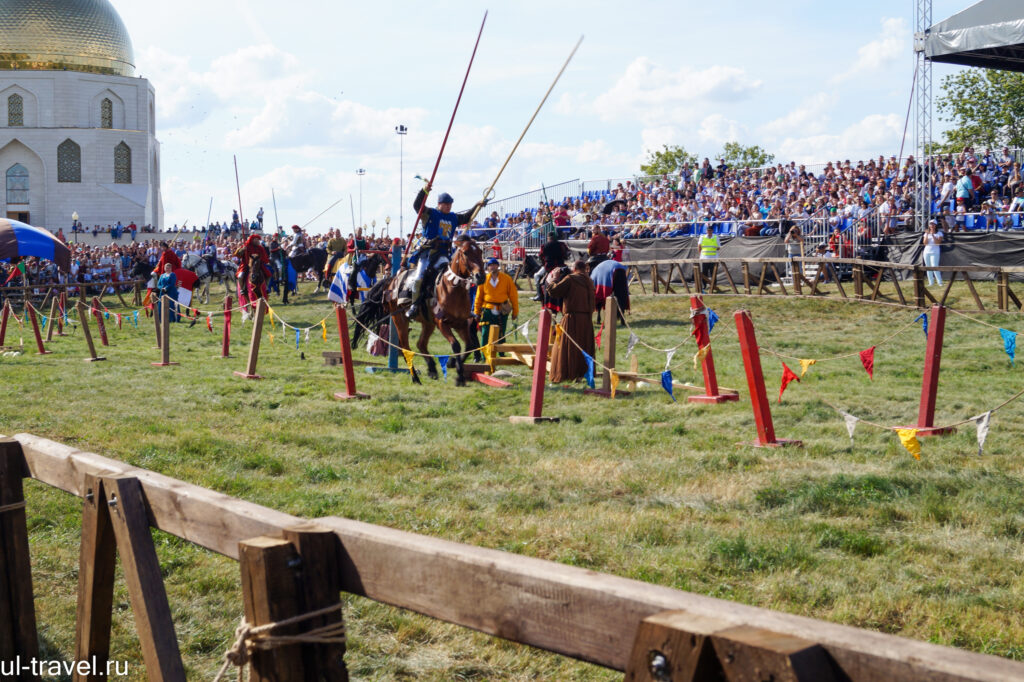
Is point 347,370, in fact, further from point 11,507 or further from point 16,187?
point 16,187

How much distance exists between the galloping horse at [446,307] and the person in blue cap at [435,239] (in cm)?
23

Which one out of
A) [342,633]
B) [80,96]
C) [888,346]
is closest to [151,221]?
[80,96]

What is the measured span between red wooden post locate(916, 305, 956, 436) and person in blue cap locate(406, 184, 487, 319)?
7269mm

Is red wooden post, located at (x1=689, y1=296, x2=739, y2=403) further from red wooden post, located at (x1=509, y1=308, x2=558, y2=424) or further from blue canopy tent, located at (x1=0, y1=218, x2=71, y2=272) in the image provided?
blue canopy tent, located at (x1=0, y1=218, x2=71, y2=272)

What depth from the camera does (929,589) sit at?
212 inches

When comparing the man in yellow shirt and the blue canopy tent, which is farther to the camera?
the blue canopy tent

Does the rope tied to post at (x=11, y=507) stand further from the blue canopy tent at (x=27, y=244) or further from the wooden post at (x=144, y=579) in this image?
the blue canopy tent at (x=27, y=244)

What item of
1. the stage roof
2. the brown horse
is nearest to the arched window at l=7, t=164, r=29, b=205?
the brown horse

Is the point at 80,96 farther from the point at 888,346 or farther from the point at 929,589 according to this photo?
the point at 929,589

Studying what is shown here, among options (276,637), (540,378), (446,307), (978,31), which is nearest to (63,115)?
(978,31)

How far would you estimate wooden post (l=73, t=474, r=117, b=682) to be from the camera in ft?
12.1

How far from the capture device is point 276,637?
8.88 ft

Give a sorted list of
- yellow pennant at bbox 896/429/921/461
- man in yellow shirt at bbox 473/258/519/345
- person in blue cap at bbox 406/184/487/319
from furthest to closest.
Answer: man in yellow shirt at bbox 473/258/519/345 → person in blue cap at bbox 406/184/487/319 → yellow pennant at bbox 896/429/921/461

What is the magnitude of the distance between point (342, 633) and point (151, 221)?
77.9 meters
